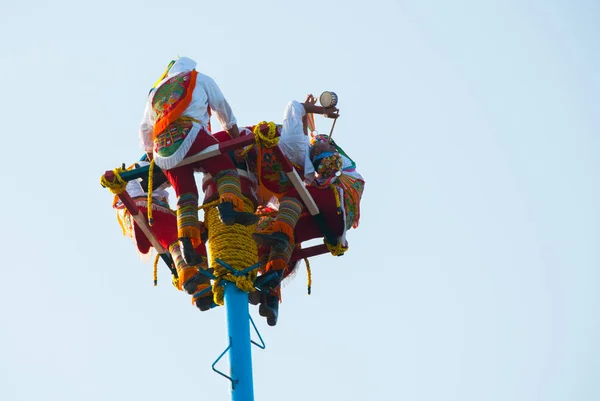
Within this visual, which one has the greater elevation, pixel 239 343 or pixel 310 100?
pixel 310 100

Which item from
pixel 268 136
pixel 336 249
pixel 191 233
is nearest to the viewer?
pixel 268 136

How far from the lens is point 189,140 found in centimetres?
1520

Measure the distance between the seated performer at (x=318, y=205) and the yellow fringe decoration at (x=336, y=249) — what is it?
4 centimetres

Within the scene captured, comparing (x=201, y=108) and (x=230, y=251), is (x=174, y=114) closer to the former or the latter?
(x=201, y=108)

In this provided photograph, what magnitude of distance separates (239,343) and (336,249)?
7.88 ft

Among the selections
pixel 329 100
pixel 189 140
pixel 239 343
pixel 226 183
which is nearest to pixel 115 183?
pixel 189 140

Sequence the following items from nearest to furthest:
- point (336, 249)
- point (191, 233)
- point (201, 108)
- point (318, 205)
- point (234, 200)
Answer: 1. point (234, 200)
2. point (191, 233)
3. point (201, 108)
4. point (318, 205)
5. point (336, 249)

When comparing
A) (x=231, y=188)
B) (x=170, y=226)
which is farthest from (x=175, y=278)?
(x=231, y=188)

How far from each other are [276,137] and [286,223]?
3.85ft

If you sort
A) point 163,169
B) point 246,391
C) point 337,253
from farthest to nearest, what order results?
point 337,253, point 163,169, point 246,391

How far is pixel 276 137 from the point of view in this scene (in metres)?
15.2

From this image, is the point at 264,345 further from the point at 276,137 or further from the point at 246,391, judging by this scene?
the point at 276,137

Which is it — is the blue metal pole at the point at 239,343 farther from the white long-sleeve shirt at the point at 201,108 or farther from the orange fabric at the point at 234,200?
the white long-sleeve shirt at the point at 201,108

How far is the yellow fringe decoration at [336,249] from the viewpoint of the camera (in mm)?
16541
